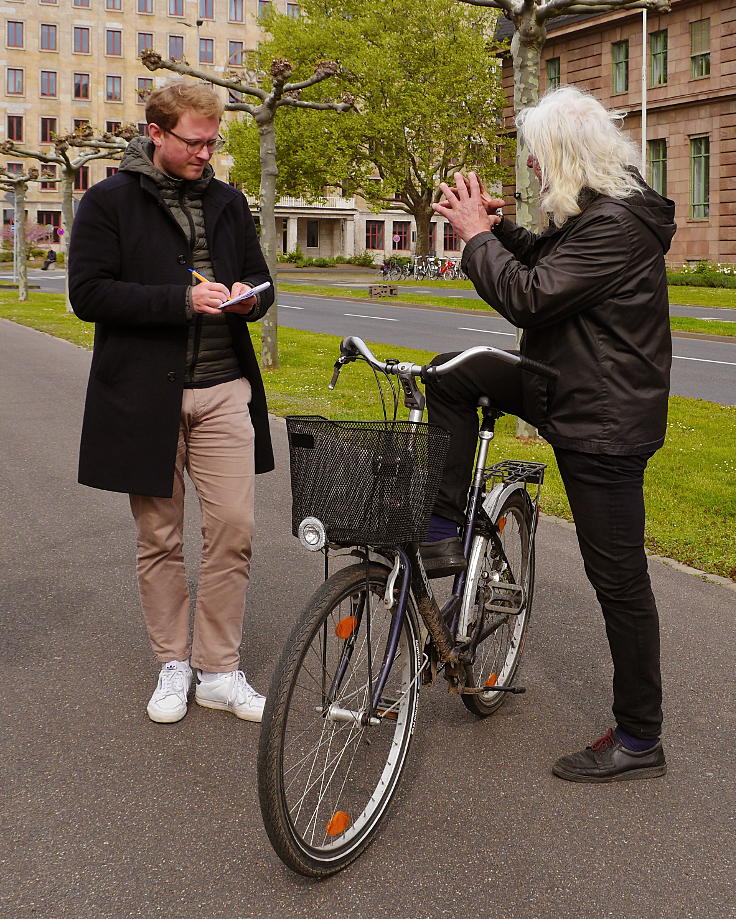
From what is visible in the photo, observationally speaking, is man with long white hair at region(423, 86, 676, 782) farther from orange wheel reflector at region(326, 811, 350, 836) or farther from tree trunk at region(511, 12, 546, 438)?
tree trunk at region(511, 12, 546, 438)

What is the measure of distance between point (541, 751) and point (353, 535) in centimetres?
137

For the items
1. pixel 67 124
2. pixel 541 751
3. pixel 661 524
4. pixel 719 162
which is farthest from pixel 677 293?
pixel 67 124

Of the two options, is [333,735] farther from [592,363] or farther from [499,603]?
[592,363]

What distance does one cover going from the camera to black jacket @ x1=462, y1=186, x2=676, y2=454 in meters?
3.25

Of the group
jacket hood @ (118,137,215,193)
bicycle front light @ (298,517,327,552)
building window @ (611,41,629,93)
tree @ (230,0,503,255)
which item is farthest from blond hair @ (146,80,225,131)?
building window @ (611,41,629,93)

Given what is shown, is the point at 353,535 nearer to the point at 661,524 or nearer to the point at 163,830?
the point at 163,830

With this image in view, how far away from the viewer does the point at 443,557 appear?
3.56 meters

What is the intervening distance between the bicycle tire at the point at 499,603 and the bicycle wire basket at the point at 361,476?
0.79 metres

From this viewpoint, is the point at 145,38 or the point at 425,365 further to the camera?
the point at 145,38

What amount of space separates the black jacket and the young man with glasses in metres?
0.97

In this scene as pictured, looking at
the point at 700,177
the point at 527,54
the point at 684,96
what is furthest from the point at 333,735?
the point at 684,96

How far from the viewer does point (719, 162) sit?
44.3 m

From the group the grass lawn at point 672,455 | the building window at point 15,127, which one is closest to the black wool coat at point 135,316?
the grass lawn at point 672,455

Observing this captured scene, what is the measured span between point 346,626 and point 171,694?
4.20 feet
